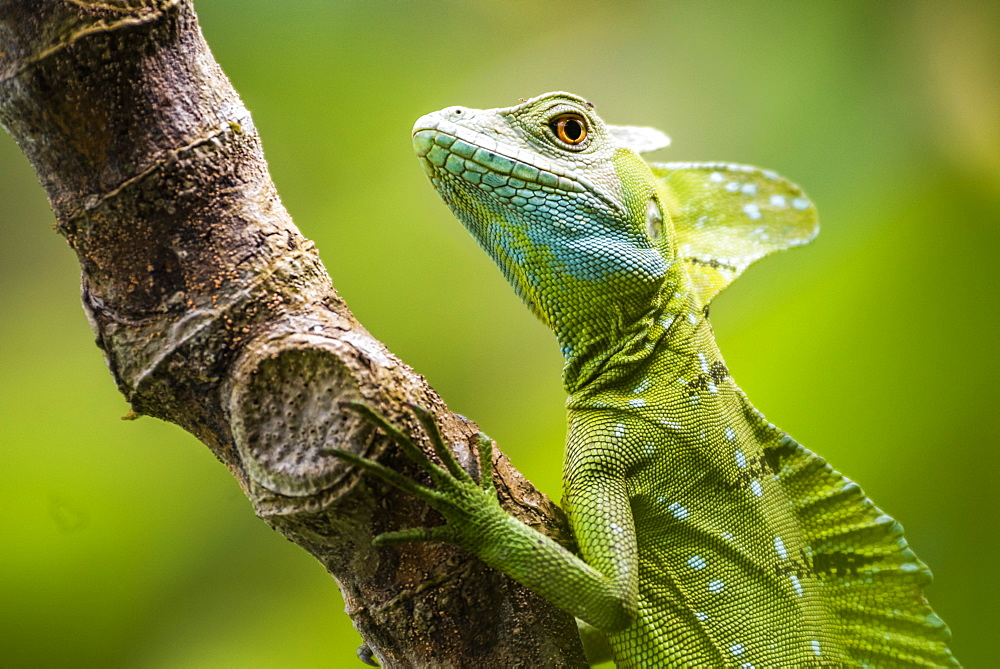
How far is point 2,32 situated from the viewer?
1753 millimetres

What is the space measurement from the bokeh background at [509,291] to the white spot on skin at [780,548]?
2.07m

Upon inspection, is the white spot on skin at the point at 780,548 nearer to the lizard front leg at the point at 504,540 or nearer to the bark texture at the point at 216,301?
the lizard front leg at the point at 504,540

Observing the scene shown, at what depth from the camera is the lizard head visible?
9.14ft

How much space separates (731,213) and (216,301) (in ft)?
8.69

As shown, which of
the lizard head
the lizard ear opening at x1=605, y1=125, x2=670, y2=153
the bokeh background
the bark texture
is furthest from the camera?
the bokeh background

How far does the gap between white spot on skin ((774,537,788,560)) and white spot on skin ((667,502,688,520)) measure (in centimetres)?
47

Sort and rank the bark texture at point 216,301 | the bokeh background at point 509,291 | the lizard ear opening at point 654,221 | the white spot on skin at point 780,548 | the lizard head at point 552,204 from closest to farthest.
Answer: the bark texture at point 216,301
the lizard head at point 552,204
the white spot on skin at point 780,548
the lizard ear opening at point 654,221
the bokeh background at point 509,291

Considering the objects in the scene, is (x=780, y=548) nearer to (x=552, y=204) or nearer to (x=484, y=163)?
(x=552, y=204)

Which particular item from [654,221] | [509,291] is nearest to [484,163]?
[654,221]

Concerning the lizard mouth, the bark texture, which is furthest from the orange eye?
the bark texture

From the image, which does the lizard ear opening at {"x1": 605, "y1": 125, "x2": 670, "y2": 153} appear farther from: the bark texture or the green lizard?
the bark texture

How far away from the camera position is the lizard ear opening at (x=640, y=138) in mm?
3418

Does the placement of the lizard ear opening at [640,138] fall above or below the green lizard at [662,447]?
above

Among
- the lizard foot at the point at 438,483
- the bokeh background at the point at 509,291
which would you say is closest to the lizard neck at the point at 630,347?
the lizard foot at the point at 438,483
